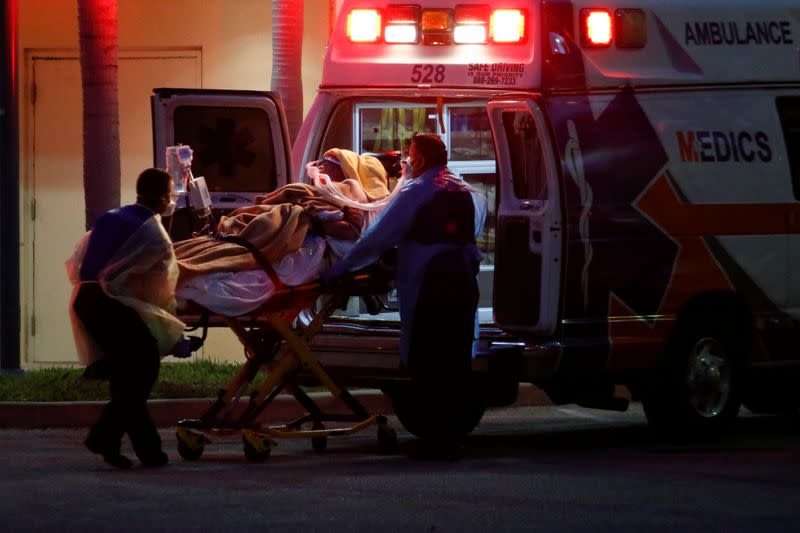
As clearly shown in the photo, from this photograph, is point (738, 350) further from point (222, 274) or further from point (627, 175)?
point (222, 274)

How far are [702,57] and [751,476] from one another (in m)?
2.78

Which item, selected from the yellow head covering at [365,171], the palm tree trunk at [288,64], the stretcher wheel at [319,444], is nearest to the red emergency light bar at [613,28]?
the yellow head covering at [365,171]

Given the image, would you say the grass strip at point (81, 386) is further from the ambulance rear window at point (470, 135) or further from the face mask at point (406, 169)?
the face mask at point (406, 169)

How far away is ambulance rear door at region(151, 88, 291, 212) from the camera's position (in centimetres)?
1177

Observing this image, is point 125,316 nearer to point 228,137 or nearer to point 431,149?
point 431,149

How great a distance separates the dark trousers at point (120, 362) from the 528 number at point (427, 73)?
7.31 feet

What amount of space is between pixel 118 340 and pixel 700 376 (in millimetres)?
3554

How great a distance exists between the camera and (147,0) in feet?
52.3

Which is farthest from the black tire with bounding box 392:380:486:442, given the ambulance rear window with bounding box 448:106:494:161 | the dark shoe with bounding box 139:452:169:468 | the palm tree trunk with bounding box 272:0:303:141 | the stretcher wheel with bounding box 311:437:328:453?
the palm tree trunk with bounding box 272:0:303:141

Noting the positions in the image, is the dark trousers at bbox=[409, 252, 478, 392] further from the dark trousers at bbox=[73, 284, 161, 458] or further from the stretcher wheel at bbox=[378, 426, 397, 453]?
the dark trousers at bbox=[73, 284, 161, 458]

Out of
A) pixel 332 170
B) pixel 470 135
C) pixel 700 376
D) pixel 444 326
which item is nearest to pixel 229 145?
pixel 332 170

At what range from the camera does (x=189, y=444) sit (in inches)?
392

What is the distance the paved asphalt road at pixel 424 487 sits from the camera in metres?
7.80

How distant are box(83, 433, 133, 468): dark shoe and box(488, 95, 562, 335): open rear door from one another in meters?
2.32
